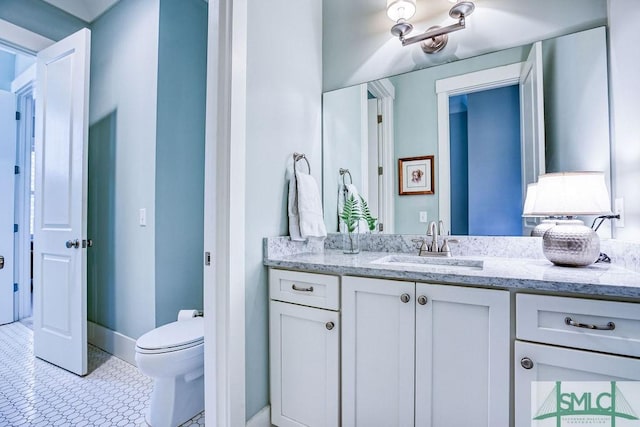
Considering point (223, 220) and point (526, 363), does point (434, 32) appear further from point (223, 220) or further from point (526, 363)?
point (526, 363)

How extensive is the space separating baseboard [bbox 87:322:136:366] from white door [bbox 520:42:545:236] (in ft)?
8.56

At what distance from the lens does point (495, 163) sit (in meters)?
1.52

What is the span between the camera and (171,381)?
150 centimetres

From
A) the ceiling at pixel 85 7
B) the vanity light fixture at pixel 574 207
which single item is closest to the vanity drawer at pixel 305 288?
the vanity light fixture at pixel 574 207

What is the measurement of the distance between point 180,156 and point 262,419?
173cm

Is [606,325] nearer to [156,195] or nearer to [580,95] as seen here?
[580,95]

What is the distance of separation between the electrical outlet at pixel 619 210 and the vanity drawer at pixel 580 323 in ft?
1.71

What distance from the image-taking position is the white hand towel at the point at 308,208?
1.57m

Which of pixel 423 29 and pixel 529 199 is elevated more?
pixel 423 29

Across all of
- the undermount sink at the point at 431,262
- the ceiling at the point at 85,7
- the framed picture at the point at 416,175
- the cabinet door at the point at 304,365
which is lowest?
the cabinet door at the point at 304,365

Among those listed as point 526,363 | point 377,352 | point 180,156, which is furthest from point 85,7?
point 526,363

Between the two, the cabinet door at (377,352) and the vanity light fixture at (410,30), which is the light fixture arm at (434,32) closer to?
the vanity light fixture at (410,30)

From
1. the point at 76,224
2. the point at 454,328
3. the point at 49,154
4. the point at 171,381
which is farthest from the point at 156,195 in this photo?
the point at 454,328

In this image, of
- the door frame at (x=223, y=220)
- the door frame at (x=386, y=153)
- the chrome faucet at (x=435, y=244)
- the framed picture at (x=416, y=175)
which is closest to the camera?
the door frame at (x=223, y=220)
